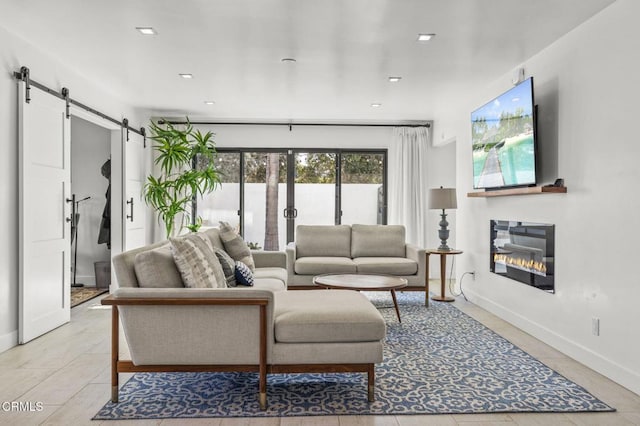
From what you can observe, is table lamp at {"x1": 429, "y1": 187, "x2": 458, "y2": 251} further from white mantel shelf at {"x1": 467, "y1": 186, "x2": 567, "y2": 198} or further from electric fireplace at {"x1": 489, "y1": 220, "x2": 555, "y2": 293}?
electric fireplace at {"x1": 489, "y1": 220, "x2": 555, "y2": 293}

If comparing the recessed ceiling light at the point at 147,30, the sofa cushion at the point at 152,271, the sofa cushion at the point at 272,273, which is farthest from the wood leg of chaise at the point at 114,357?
the recessed ceiling light at the point at 147,30

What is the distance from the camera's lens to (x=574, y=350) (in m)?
3.49

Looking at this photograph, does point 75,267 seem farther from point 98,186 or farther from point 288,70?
point 288,70

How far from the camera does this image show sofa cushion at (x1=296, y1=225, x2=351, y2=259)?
19.5 feet

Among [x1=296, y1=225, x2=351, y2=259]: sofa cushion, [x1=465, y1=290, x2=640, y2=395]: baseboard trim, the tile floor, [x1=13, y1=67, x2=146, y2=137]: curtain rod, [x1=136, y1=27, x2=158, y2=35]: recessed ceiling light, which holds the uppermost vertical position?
[x1=136, y1=27, x2=158, y2=35]: recessed ceiling light

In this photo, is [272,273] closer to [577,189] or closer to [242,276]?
[242,276]

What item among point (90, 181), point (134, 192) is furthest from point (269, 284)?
point (90, 181)

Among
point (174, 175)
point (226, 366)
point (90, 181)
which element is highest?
point (174, 175)

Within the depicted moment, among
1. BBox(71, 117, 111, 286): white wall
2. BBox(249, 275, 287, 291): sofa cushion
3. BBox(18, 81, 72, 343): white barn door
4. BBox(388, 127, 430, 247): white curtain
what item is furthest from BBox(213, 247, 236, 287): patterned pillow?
BBox(388, 127, 430, 247): white curtain

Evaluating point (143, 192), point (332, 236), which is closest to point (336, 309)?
point (332, 236)

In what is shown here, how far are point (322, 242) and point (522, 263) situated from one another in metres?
2.46

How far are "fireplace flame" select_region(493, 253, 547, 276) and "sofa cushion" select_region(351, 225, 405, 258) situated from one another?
1.28 m

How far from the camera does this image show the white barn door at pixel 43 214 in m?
3.83

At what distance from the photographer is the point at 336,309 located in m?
2.71
